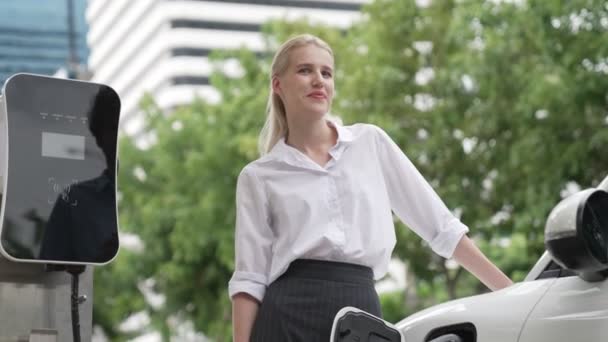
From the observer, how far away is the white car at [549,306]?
2977mm

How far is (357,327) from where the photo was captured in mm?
2992

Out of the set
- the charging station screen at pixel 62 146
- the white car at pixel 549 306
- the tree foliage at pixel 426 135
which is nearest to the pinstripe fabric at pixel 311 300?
the white car at pixel 549 306

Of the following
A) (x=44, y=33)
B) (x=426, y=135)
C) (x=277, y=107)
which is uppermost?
(x=44, y=33)

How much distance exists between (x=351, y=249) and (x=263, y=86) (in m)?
19.3

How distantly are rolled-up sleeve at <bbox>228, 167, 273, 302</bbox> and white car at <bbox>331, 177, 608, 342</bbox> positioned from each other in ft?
1.37

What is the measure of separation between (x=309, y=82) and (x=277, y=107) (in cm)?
19

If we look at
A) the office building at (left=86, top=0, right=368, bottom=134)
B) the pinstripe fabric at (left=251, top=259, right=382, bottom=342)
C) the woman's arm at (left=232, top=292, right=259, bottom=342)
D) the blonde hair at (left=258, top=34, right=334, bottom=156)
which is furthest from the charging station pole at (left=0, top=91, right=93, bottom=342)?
the office building at (left=86, top=0, right=368, bottom=134)

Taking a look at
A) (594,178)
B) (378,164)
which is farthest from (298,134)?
(594,178)

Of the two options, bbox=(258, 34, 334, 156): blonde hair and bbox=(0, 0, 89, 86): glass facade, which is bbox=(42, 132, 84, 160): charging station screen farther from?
bbox=(0, 0, 89, 86): glass facade

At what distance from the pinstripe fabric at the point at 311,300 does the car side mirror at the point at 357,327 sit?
0.19m

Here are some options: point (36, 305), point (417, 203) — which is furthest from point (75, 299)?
point (417, 203)

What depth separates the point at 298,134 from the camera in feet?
11.5

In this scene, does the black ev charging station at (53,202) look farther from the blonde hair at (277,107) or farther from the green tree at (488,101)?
the green tree at (488,101)

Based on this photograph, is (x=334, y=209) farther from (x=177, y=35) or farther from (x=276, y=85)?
(x=177, y=35)
